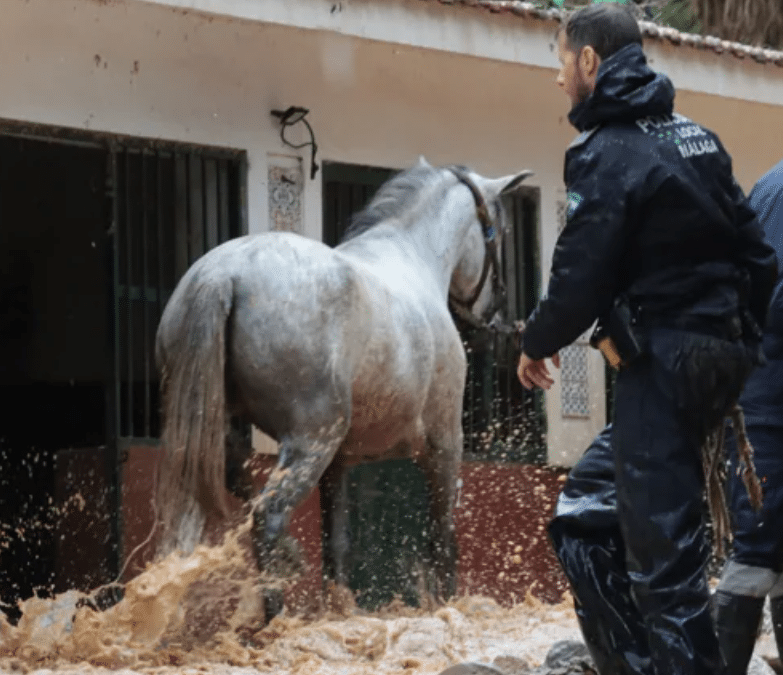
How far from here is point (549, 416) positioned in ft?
45.6

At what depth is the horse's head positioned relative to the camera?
11.5 metres

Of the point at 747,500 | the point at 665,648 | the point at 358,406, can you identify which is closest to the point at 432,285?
the point at 358,406

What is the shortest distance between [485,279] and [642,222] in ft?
20.4

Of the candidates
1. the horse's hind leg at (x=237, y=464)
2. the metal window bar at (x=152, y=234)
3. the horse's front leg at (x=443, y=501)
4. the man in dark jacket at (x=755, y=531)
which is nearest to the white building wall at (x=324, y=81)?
the metal window bar at (x=152, y=234)

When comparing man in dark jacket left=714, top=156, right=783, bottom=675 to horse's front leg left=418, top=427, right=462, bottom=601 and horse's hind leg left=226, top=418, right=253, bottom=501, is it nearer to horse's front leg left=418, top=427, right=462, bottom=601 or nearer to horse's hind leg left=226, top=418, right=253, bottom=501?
horse's hind leg left=226, top=418, right=253, bottom=501

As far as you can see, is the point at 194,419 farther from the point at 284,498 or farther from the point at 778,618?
the point at 778,618

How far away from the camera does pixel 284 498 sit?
935cm

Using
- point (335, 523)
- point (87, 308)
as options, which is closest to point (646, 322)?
point (335, 523)

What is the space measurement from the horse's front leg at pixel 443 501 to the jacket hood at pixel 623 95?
5.25 metres

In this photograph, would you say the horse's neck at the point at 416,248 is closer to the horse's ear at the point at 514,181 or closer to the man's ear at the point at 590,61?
the horse's ear at the point at 514,181

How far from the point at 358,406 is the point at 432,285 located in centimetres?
119

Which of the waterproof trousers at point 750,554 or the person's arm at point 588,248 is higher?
the person's arm at point 588,248

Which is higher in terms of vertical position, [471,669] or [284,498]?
[284,498]

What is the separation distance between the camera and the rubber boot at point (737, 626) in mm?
6254
